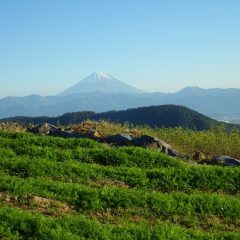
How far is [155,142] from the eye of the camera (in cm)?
2939

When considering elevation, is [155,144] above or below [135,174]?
above

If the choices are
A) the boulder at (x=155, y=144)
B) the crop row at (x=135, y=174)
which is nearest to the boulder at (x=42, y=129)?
the boulder at (x=155, y=144)

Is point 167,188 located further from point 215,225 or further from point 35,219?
point 35,219

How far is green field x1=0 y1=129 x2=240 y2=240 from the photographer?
15.1 metres

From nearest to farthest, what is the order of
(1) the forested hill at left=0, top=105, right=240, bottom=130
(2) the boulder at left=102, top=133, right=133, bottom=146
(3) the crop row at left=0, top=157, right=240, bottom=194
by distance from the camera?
1. (3) the crop row at left=0, top=157, right=240, bottom=194
2. (2) the boulder at left=102, top=133, right=133, bottom=146
3. (1) the forested hill at left=0, top=105, right=240, bottom=130

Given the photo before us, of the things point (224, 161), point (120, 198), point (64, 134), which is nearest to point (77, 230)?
point (120, 198)

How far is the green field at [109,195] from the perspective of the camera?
15.1 m

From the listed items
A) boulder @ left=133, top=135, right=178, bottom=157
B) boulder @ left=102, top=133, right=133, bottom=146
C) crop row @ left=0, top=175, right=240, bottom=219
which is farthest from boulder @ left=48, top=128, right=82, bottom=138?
crop row @ left=0, top=175, right=240, bottom=219

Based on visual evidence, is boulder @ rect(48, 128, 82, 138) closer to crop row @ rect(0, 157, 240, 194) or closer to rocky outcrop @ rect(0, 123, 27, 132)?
rocky outcrop @ rect(0, 123, 27, 132)

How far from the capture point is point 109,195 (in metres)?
18.4

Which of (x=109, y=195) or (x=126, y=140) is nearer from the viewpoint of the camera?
(x=109, y=195)

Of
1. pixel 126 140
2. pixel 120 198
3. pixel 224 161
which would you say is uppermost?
pixel 126 140

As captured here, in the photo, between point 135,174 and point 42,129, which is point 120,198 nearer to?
point 135,174

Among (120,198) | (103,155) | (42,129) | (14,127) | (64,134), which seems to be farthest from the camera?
(14,127)
